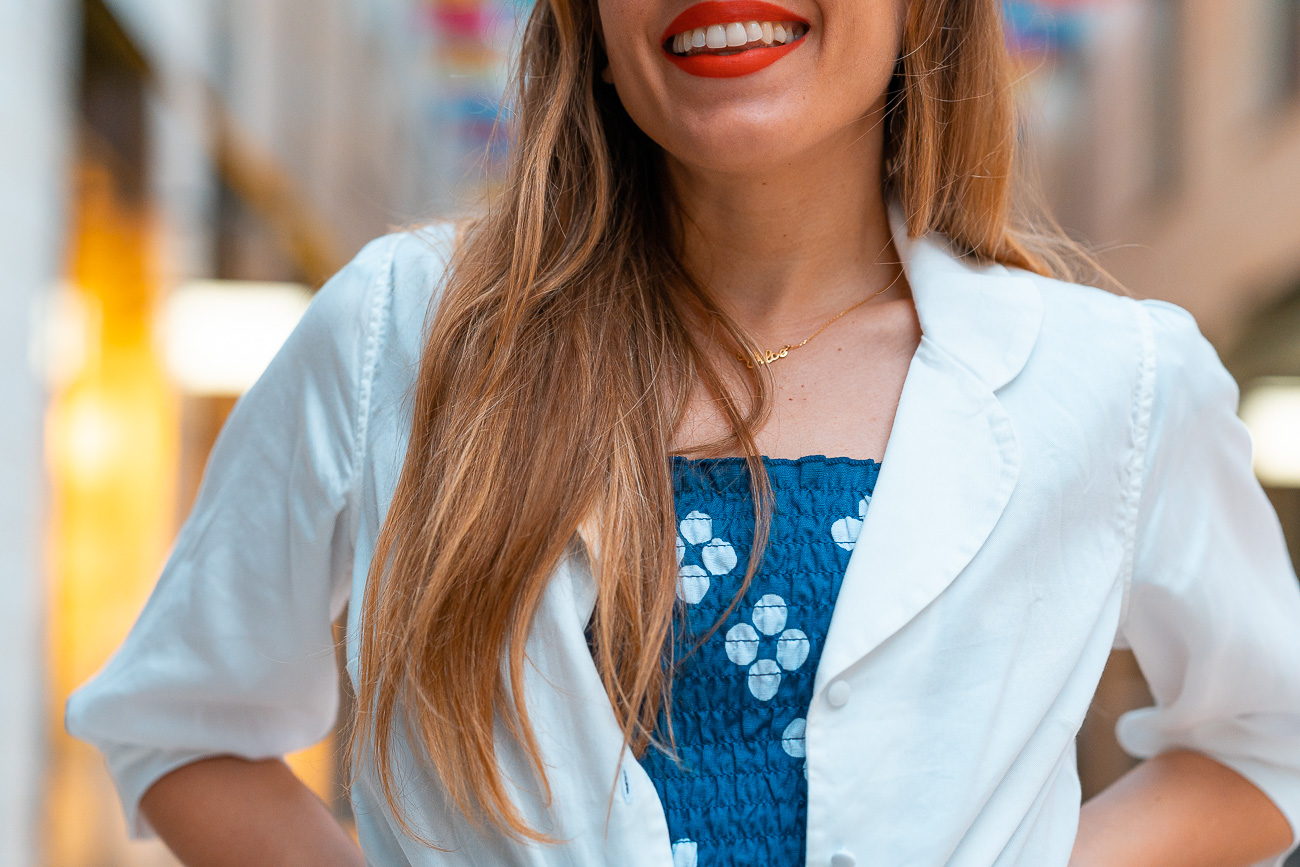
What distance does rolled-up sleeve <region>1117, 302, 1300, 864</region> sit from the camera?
1606 mm

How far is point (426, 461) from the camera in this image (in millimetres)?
1446

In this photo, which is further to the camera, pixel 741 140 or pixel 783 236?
pixel 783 236

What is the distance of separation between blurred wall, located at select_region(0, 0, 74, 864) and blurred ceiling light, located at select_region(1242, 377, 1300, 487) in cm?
810

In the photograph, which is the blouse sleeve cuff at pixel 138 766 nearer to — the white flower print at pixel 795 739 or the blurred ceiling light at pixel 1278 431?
the white flower print at pixel 795 739

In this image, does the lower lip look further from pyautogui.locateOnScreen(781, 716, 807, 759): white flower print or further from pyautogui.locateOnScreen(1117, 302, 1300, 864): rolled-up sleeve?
pyautogui.locateOnScreen(781, 716, 807, 759): white flower print

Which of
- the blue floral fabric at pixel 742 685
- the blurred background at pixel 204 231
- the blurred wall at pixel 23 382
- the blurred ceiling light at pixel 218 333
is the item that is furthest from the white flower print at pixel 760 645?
the blurred ceiling light at pixel 218 333

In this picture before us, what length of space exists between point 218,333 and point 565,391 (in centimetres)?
598

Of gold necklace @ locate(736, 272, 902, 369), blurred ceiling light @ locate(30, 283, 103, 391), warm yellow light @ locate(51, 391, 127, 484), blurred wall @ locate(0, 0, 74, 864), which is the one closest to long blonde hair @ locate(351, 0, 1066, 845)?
gold necklace @ locate(736, 272, 902, 369)

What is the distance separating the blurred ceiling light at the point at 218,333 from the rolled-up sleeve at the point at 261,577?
472 cm

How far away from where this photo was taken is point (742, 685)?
143 centimetres

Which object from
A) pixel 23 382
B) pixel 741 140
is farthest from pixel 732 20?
pixel 23 382

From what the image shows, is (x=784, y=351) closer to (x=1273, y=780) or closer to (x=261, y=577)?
(x=261, y=577)

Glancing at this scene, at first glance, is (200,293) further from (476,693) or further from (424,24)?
(424,24)

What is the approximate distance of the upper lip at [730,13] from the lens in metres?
1.48
